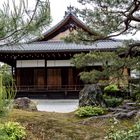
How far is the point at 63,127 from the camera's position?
9.45 meters

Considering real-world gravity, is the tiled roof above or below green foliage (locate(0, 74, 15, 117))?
above

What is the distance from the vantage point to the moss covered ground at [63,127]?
29.1 ft

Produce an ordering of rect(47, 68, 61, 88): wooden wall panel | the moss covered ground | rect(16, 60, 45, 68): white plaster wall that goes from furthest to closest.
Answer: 1. rect(47, 68, 61, 88): wooden wall panel
2. rect(16, 60, 45, 68): white plaster wall
3. the moss covered ground

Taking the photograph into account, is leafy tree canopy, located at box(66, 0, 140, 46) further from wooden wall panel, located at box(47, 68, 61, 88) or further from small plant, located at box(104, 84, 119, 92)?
wooden wall panel, located at box(47, 68, 61, 88)

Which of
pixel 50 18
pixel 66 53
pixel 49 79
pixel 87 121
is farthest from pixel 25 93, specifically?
pixel 50 18

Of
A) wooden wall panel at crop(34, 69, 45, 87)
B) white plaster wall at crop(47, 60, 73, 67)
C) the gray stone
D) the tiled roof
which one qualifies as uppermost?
the tiled roof

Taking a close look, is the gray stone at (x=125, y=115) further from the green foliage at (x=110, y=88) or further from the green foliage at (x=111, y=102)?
the green foliage at (x=110, y=88)

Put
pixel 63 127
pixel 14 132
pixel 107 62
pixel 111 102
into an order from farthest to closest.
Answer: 1. pixel 111 102
2. pixel 107 62
3. pixel 63 127
4. pixel 14 132

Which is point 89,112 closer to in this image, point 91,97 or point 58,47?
point 91,97

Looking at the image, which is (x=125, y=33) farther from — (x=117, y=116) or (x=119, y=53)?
(x=117, y=116)

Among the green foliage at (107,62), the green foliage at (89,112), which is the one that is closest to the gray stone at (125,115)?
the green foliage at (89,112)

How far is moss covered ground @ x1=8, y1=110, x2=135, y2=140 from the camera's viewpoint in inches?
349

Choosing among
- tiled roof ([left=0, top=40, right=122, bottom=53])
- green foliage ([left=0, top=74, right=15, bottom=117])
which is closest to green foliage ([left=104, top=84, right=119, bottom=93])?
tiled roof ([left=0, top=40, right=122, bottom=53])

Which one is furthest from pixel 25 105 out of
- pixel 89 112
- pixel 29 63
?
pixel 29 63
